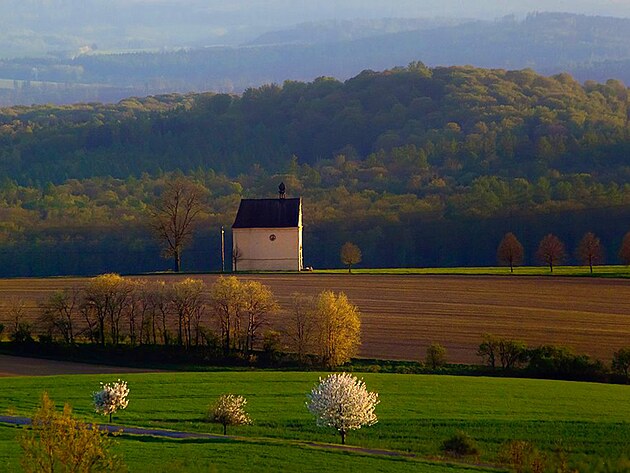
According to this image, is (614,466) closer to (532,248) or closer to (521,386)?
(521,386)

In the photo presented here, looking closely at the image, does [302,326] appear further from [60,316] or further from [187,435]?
[187,435]

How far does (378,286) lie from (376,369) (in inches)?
601

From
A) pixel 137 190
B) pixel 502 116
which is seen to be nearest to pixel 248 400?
pixel 137 190

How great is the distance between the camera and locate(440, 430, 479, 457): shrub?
26781mm

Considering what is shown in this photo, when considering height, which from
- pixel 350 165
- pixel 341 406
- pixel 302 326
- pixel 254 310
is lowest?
pixel 341 406

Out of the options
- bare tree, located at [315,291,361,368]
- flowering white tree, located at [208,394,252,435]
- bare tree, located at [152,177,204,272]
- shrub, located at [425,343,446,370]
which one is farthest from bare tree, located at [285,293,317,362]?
bare tree, located at [152,177,204,272]

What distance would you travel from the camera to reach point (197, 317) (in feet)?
152

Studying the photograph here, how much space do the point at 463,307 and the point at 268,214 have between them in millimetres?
16150

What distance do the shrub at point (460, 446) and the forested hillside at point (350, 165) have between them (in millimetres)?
51673

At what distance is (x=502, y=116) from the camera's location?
147 metres

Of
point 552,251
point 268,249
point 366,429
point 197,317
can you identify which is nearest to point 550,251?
point 552,251

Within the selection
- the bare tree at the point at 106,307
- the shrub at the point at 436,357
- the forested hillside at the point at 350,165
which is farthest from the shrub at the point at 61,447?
the forested hillside at the point at 350,165

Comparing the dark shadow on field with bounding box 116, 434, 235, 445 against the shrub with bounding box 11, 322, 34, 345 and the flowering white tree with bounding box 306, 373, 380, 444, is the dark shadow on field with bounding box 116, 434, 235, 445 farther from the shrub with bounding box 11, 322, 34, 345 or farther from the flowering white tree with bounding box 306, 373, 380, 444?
the shrub with bounding box 11, 322, 34, 345

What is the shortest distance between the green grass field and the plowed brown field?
6730 mm
